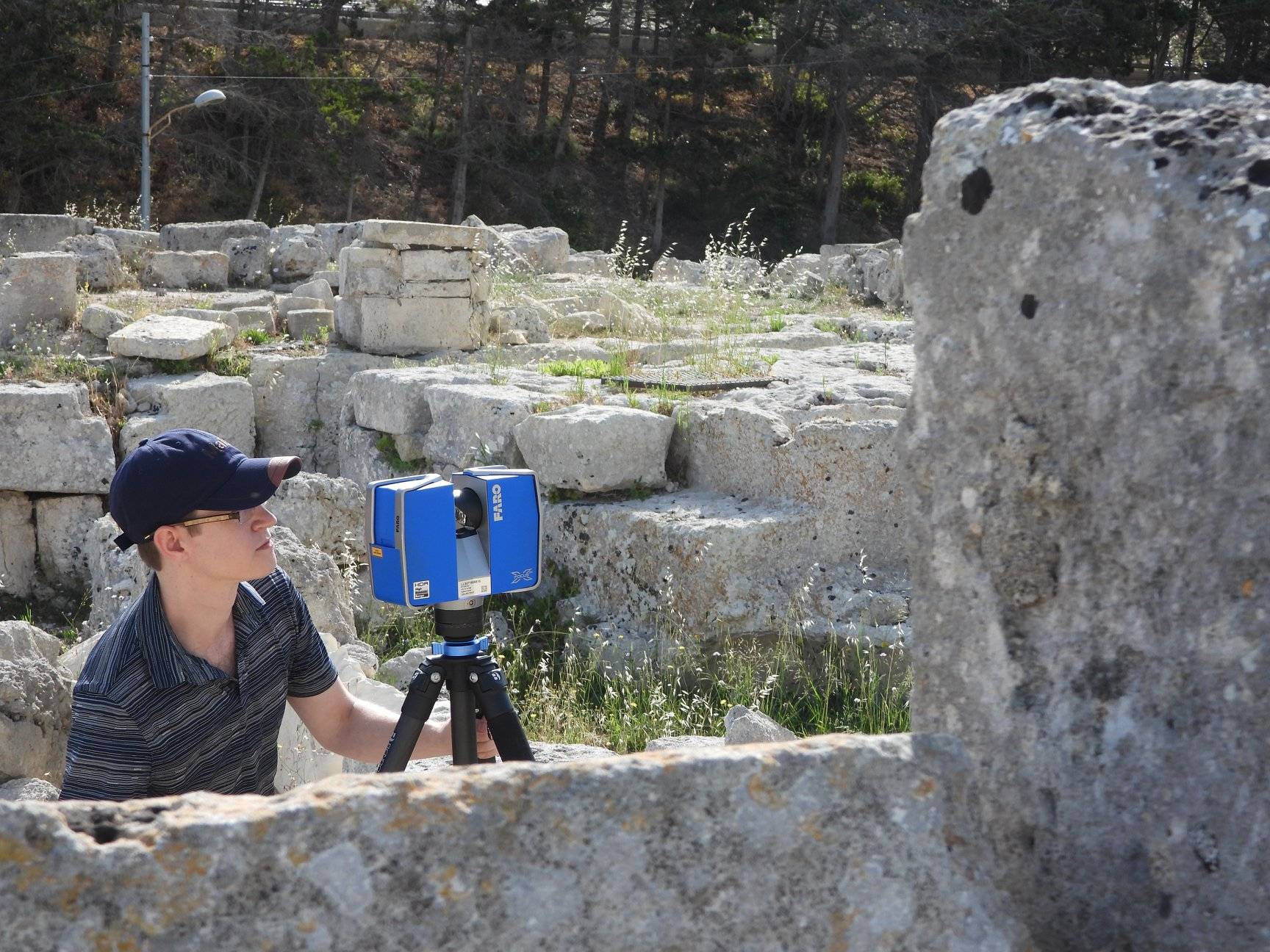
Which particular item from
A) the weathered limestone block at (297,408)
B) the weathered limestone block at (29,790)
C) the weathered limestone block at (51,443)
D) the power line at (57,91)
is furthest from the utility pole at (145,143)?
the weathered limestone block at (29,790)

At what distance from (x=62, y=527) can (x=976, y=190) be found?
738 centimetres

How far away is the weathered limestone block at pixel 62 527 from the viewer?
755 cm

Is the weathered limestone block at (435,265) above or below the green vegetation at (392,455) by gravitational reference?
above

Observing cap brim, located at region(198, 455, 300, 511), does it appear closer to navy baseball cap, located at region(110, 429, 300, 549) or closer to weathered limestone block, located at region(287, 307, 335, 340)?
navy baseball cap, located at region(110, 429, 300, 549)

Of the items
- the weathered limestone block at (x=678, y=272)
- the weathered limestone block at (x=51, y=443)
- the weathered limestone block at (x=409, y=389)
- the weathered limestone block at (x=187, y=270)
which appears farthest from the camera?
the weathered limestone block at (x=678, y=272)

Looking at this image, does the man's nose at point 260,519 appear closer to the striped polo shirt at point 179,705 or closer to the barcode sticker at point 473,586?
the striped polo shirt at point 179,705

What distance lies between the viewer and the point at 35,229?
13758 mm

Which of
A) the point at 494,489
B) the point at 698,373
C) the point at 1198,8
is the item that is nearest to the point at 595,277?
the point at 698,373

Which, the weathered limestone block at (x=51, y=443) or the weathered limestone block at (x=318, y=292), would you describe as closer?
the weathered limestone block at (x=51, y=443)

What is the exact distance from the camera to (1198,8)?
27.3 m

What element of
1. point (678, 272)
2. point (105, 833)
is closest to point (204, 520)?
point (105, 833)

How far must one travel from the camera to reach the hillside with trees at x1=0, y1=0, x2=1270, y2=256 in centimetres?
2398

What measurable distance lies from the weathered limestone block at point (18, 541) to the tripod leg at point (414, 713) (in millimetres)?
6011

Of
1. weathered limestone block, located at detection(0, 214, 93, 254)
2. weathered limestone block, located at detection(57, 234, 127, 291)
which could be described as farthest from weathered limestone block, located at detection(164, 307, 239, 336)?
weathered limestone block, located at detection(0, 214, 93, 254)
